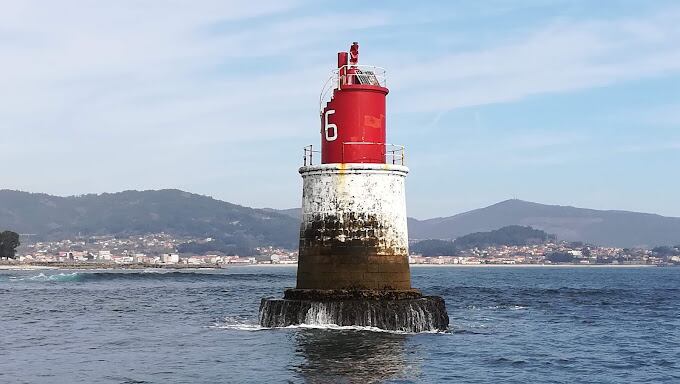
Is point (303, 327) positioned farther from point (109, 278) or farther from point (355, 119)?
point (109, 278)

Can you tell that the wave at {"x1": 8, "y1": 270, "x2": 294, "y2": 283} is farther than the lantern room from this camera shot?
Yes

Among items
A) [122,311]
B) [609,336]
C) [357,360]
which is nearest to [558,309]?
[609,336]

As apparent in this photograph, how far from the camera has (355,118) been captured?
3244 cm

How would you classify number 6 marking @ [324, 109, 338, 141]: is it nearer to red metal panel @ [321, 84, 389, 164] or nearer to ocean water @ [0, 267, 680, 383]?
red metal panel @ [321, 84, 389, 164]

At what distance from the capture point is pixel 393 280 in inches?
1266

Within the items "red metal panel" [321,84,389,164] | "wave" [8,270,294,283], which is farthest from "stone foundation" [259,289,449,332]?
"wave" [8,270,294,283]

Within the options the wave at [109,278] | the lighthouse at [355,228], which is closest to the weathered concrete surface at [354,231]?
the lighthouse at [355,228]

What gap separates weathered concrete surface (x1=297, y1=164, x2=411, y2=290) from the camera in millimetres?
31859

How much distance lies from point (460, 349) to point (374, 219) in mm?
5471

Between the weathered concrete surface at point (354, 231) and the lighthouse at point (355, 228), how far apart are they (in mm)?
35

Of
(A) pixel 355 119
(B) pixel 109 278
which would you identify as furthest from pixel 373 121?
(B) pixel 109 278

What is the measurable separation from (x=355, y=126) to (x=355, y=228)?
3682 millimetres

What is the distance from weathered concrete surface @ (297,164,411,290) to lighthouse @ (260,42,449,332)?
0.12ft

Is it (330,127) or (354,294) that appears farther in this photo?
(330,127)
